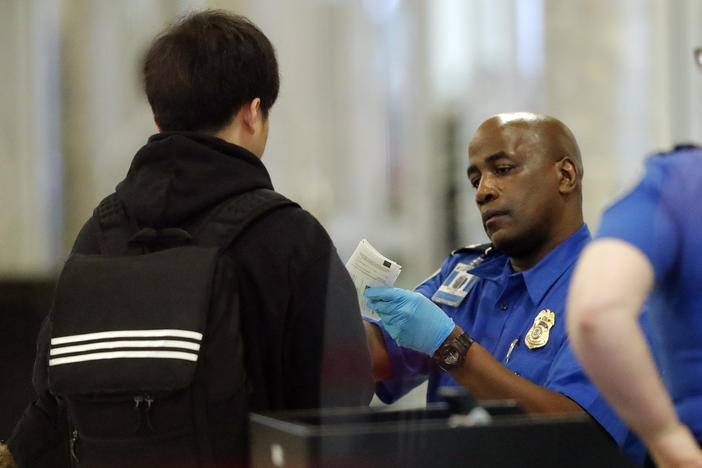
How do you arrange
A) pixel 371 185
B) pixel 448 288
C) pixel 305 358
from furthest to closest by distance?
1. pixel 371 185
2. pixel 448 288
3. pixel 305 358

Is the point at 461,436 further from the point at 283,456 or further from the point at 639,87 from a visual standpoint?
the point at 639,87

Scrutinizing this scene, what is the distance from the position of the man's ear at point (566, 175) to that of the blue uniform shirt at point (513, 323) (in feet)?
0.35

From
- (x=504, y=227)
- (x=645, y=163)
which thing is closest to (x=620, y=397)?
(x=645, y=163)

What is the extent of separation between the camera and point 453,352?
209cm

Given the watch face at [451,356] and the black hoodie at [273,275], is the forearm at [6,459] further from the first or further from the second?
the watch face at [451,356]

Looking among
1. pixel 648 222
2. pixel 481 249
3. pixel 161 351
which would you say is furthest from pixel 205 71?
pixel 481 249

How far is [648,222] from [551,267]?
0.88 m

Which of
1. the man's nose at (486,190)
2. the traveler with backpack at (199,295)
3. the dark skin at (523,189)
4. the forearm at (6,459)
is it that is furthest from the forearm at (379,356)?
the forearm at (6,459)

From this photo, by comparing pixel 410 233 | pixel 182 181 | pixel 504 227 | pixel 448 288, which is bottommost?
pixel 410 233

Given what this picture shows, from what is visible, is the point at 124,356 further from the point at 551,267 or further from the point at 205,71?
the point at 551,267

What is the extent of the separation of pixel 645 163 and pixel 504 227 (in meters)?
0.82

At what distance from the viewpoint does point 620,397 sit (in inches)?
53.9

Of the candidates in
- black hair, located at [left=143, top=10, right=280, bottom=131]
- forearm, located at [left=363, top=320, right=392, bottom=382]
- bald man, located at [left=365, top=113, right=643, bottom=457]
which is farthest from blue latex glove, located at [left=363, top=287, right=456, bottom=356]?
black hair, located at [left=143, top=10, right=280, bottom=131]

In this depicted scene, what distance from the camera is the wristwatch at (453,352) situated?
208cm
